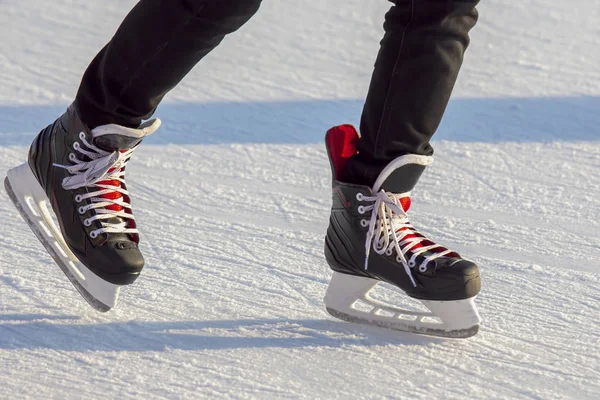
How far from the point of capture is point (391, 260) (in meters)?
1.43

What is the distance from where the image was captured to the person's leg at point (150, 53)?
1.33 metres

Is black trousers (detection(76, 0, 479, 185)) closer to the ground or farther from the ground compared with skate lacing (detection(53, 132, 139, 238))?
farther from the ground

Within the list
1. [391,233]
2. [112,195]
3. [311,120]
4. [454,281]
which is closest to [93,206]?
[112,195]

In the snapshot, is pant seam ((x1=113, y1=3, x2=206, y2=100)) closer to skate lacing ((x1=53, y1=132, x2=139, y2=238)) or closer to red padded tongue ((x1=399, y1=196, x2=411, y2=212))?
skate lacing ((x1=53, y1=132, x2=139, y2=238))

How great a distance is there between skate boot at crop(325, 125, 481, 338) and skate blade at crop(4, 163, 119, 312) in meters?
0.37

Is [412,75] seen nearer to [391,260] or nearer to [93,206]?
[391,260]

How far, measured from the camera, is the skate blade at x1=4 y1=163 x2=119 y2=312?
1.42 metres

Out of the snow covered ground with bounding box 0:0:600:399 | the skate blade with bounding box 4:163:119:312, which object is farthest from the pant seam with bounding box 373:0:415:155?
the skate blade with bounding box 4:163:119:312

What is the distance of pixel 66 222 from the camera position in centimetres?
145

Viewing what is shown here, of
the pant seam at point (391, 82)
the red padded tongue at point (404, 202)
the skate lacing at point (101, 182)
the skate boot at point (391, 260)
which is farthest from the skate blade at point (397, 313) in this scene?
the skate lacing at point (101, 182)

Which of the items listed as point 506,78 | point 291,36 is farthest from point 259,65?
point 506,78

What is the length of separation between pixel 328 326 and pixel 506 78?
173 centimetres

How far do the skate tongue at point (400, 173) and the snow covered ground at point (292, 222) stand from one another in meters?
0.24

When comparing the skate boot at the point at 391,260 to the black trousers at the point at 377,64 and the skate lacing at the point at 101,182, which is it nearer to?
the black trousers at the point at 377,64
